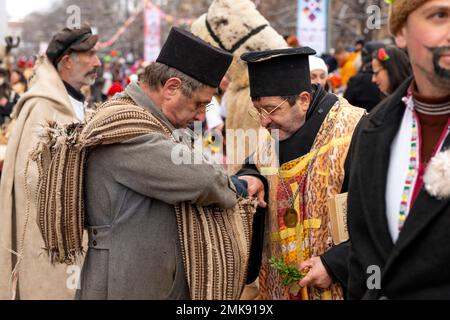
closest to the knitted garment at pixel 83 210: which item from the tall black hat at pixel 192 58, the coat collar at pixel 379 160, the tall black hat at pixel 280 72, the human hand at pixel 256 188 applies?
the tall black hat at pixel 192 58

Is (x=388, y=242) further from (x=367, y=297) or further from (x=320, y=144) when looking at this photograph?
(x=320, y=144)

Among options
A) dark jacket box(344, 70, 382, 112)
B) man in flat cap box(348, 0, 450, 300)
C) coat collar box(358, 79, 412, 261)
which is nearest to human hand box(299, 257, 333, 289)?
man in flat cap box(348, 0, 450, 300)

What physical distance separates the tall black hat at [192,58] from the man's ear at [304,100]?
531 millimetres

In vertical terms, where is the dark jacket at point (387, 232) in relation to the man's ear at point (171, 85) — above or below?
below

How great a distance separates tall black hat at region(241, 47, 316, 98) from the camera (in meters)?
3.92

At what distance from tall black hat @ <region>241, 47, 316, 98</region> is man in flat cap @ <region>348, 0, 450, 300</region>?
4.70 feet

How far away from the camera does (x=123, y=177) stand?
3.33 meters

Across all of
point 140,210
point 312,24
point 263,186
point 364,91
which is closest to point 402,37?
point 140,210

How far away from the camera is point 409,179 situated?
230 cm

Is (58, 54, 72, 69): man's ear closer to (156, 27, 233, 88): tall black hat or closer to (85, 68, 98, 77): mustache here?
(85, 68, 98, 77): mustache

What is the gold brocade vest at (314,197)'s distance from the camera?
3771 millimetres

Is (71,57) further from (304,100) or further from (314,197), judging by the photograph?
(314,197)

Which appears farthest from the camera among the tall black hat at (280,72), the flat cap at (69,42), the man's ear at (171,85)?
the flat cap at (69,42)
